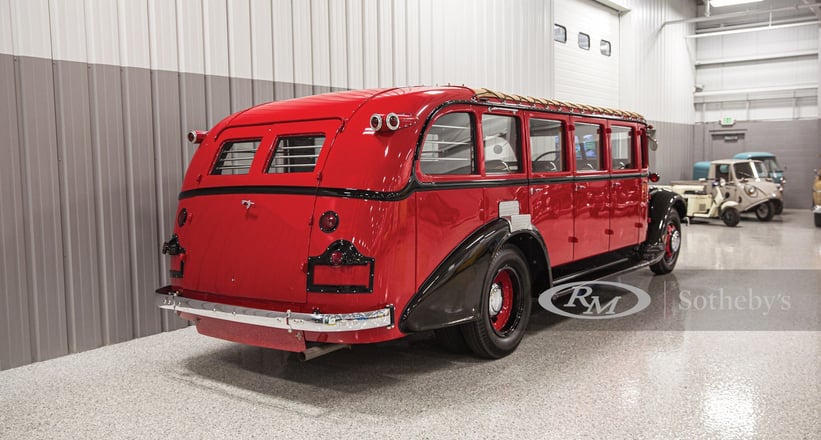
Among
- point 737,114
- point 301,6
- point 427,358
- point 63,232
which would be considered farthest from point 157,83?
point 737,114

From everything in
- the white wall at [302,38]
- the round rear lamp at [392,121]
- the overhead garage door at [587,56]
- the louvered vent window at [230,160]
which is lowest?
the louvered vent window at [230,160]

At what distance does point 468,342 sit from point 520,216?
102 centimetres

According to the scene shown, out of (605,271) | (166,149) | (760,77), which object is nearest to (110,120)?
(166,149)

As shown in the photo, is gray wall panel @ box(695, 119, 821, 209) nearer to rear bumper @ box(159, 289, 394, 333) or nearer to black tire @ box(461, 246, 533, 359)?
black tire @ box(461, 246, 533, 359)

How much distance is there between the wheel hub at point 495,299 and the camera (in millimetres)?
4754

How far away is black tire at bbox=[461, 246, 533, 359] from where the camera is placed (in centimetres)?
453

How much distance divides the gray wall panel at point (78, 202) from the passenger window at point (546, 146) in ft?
11.4

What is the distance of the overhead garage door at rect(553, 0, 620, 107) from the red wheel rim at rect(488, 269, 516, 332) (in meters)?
7.99

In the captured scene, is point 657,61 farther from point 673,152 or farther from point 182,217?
point 182,217

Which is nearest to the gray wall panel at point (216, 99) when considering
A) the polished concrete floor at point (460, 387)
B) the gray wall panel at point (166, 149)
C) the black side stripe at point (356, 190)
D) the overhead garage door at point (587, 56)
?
the gray wall panel at point (166, 149)

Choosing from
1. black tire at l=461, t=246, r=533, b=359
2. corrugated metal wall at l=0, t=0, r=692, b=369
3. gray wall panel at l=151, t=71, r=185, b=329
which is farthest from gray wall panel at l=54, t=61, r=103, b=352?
black tire at l=461, t=246, r=533, b=359

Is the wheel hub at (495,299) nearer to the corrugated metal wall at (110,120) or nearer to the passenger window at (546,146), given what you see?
the passenger window at (546,146)

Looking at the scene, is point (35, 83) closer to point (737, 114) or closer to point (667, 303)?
point (667, 303)

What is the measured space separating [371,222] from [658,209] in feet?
15.9
